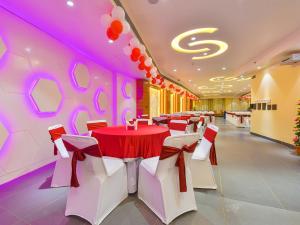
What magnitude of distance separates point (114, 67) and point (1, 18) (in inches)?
156

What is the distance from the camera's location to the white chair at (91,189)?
1820 mm

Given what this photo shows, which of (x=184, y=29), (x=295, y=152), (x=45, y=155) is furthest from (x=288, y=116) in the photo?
(x=45, y=155)

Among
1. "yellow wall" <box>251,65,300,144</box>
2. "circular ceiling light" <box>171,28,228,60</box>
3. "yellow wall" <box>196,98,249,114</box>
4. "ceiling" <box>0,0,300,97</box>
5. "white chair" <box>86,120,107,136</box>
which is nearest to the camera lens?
"ceiling" <box>0,0,300,97</box>

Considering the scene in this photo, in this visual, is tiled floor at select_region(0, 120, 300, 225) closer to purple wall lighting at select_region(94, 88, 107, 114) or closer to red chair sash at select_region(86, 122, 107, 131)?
red chair sash at select_region(86, 122, 107, 131)

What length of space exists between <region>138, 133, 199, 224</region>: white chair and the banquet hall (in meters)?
0.01

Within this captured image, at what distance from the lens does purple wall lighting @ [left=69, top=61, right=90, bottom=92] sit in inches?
178

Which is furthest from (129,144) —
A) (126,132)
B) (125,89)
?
(125,89)

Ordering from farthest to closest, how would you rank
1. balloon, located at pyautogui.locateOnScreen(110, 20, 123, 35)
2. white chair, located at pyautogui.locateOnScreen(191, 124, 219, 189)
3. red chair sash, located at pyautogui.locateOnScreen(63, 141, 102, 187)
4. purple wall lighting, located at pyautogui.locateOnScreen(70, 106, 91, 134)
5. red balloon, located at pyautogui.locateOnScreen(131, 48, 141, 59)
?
purple wall lighting, located at pyautogui.locateOnScreen(70, 106, 91, 134) → red balloon, located at pyautogui.locateOnScreen(131, 48, 141, 59) → white chair, located at pyautogui.locateOnScreen(191, 124, 219, 189) → balloon, located at pyautogui.locateOnScreen(110, 20, 123, 35) → red chair sash, located at pyautogui.locateOnScreen(63, 141, 102, 187)

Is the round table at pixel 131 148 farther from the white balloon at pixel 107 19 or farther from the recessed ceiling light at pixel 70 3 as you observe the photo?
the recessed ceiling light at pixel 70 3

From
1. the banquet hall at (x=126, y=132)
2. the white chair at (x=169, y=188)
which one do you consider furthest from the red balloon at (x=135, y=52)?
the white chair at (x=169, y=188)

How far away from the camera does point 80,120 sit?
4.80m

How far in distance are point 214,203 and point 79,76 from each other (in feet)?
14.2

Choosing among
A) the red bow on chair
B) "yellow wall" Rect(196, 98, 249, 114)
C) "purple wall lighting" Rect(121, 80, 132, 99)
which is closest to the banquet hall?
the red bow on chair

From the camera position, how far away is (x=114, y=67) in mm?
6629
